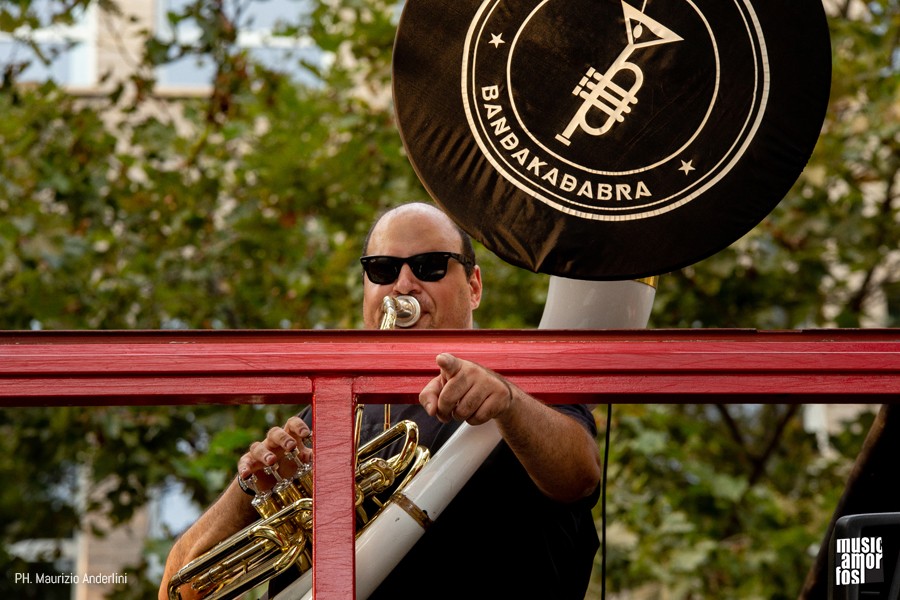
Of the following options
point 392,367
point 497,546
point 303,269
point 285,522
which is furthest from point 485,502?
point 303,269

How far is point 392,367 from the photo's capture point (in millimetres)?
2068

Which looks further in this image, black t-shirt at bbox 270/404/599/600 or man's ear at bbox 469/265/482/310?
man's ear at bbox 469/265/482/310

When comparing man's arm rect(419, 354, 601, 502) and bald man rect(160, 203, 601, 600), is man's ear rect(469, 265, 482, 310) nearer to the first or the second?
bald man rect(160, 203, 601, 600)

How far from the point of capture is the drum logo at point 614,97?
89.7 inches

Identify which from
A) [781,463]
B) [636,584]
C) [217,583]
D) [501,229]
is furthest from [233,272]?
[501,229]

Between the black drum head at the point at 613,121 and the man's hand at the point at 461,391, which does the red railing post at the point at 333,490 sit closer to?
the man's hand at the point at 461,391

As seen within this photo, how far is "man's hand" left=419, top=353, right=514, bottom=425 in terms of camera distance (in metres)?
1.98

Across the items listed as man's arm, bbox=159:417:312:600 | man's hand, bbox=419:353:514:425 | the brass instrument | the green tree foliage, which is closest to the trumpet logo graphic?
man's hand, bbox=419:353:514:425

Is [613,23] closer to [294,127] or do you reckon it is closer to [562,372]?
[562,372]

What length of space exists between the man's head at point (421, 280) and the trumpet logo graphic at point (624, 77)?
3.31 feet

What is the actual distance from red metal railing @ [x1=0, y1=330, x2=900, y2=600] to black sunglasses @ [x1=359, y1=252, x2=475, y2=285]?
1.16m

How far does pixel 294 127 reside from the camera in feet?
26.6

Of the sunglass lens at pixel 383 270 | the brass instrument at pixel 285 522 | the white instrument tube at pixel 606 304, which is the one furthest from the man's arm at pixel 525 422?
the sunglass lens at pixel 383 270

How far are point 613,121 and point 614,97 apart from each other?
2.1 inches
